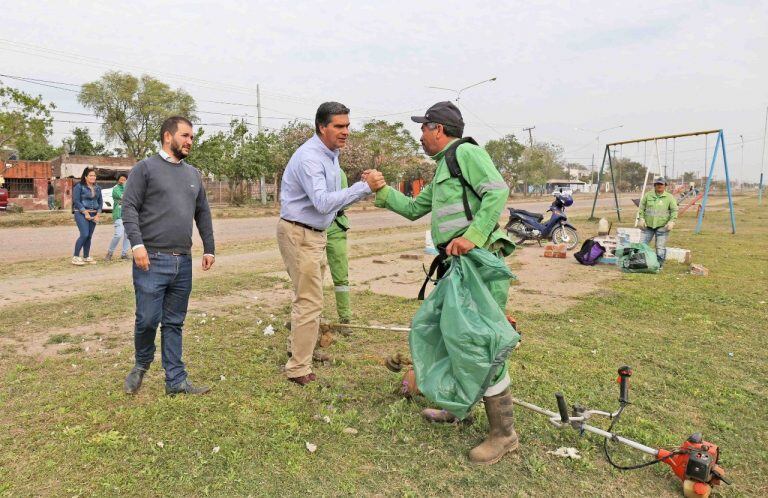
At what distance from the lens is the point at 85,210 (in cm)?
987

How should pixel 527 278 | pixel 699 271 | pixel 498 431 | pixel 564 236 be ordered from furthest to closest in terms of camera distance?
pixel 564 236 < pixel 699 271 < pixel 527 278 < pixel 498 431

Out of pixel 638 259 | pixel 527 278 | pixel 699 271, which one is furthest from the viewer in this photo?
pixel 638 259

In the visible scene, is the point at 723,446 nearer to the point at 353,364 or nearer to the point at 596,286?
the point at 353,364

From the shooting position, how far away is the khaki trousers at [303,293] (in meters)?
4.20

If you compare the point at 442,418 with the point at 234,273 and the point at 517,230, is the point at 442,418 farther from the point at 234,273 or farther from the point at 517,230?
the point at 517,230

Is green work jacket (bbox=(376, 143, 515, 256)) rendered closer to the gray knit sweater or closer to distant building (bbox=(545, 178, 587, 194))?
the gray knit sweater

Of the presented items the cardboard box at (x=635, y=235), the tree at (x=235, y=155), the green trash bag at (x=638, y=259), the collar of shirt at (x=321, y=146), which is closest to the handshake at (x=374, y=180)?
the collar of shirt at (x=321, y=146)

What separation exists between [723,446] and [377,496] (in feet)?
7.40

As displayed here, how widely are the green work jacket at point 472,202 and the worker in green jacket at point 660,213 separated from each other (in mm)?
8271

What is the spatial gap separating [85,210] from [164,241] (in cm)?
729

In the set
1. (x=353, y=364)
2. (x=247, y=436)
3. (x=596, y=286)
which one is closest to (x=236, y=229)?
(x=596, y=286)

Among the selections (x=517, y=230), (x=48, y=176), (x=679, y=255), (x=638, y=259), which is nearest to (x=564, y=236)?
(x=517, y=230)

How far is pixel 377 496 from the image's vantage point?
2.82 m

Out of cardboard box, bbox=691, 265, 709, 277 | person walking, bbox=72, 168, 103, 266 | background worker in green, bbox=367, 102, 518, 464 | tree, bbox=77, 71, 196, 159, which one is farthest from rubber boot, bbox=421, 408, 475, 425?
tree, bbox=77, 71, 196, 159
